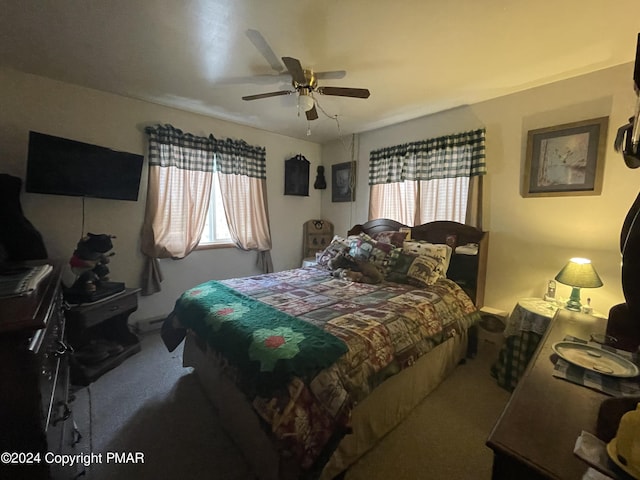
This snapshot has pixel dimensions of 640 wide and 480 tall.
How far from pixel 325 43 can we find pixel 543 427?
2243 mm

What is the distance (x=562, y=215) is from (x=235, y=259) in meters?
3.57

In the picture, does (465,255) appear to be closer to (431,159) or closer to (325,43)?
(431,159)

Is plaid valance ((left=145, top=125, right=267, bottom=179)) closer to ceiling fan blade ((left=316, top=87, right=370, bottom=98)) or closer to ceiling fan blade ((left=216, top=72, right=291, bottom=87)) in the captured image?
ceiling fan blade ((left=216, top=72, right=291, bottom=87))

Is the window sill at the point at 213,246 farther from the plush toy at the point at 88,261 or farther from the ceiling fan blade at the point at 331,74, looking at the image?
the ceiling fan blade at the point at 331,74

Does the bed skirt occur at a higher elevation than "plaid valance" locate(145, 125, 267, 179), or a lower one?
lower

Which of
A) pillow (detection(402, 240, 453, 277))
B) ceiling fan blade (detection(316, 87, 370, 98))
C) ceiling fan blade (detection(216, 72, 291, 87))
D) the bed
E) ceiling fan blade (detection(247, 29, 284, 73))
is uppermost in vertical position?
ceiling fan blade (detection(216, 72, 291, 87))

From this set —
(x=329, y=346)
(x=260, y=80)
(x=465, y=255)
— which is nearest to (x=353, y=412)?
(x=329, y=346)

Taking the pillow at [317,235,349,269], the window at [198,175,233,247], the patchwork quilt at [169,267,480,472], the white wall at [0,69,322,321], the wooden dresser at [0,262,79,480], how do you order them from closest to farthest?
the wooden dresser at [0,262,79,480], the patchwork quilt at [169,267,480,472], the white wall at [0,69,322,321], the pillow at [317,235,349,269], the window at [198,175,233,247]

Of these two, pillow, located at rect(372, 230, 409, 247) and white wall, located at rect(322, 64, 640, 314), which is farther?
pillow, located at rect(372, 230, 409, 247)

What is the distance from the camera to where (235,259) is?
3.70 meters

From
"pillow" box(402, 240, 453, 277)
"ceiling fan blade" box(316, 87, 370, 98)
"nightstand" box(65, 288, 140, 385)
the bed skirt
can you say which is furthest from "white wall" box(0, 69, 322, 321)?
"pillow" box(402, 240, 453, 277)

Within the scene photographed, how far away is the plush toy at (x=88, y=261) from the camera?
2.24m

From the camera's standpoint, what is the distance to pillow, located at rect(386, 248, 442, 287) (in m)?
2.47

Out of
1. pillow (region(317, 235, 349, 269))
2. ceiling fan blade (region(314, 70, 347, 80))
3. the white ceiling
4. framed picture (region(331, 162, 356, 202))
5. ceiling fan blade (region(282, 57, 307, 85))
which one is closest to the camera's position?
the white ceiling
